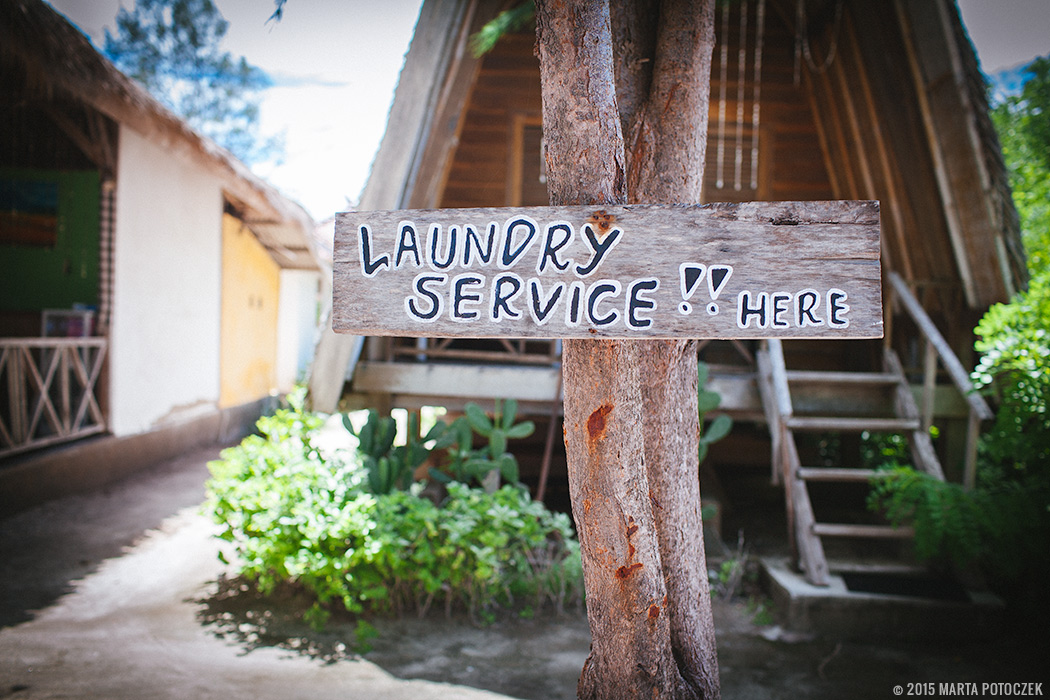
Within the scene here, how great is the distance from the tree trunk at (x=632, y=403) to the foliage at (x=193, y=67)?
77.2 ft

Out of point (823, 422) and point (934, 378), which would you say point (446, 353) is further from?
point (934, 378)

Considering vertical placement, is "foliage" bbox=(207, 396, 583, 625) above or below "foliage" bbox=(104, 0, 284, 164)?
below

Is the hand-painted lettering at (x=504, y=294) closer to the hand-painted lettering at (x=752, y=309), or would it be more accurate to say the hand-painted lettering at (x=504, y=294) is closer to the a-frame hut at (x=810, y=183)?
the hand-painted lettering at (x=752, y=309)

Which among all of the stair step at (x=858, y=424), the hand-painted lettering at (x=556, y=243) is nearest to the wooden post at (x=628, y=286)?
the hand-painted lettering at (x=556, y=243)

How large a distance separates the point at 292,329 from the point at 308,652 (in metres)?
11.3

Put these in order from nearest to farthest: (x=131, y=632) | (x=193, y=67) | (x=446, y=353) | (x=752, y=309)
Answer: (x=752, y=309) < (x=131, y=632) < (x=446, y=353) < (x=193, y=67)

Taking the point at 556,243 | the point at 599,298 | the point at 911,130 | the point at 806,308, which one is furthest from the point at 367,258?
the point at 911,130

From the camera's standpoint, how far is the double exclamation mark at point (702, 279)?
5.17ft

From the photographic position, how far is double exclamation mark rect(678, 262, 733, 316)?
5.17ft

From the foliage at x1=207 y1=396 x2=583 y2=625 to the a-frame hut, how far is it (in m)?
0.86

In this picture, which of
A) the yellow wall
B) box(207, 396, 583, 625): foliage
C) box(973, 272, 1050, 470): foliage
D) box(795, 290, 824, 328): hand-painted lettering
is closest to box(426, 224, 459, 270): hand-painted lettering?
box(795, 290, 824, 328): hand-painted lettering

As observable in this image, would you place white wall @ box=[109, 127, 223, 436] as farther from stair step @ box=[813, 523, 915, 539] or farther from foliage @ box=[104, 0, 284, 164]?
foliage @ box=[104, 0, 284, 164]

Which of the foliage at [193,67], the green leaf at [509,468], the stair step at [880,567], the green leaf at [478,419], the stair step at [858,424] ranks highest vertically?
the foliage at [193,67]

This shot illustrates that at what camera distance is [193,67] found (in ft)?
75.6
